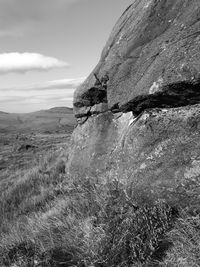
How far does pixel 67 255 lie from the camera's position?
4.47 metres

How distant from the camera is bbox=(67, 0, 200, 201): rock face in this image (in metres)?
5.04

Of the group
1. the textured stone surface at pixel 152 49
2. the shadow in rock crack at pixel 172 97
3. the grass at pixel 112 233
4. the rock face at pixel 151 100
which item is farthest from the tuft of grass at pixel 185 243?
the textured stone surface at pixel 152 49

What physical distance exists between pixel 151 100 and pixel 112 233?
8.31ft

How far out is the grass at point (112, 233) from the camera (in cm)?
388

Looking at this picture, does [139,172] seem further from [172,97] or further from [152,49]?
[152,49]

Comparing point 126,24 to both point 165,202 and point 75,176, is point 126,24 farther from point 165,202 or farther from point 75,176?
point 165,202

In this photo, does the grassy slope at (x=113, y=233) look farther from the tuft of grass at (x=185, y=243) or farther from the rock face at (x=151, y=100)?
the rock face at (x=151, y=100)

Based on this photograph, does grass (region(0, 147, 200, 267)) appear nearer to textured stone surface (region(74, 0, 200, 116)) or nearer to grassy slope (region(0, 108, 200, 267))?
grassy slope (region(0, 108, 200, 267))

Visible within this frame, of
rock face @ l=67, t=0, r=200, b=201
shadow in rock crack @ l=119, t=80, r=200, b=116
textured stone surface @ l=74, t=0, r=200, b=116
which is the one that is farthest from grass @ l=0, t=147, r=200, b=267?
textured stone surface @ l=74, t=0, r=200, b=116

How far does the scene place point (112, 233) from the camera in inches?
171

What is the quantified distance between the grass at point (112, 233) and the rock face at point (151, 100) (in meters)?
0.38

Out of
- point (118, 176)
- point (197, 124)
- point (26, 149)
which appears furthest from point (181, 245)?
point (26, 149)

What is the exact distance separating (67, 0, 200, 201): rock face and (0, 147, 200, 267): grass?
0.38 m

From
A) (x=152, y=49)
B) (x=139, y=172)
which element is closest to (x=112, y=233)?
(x=139, y=172)
